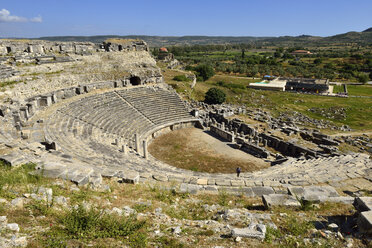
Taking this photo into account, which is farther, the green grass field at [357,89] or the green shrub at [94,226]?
the green grass field at [357,89]

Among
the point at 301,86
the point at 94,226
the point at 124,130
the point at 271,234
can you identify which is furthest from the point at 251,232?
the point at 301,86

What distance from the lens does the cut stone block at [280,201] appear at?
25.5ft

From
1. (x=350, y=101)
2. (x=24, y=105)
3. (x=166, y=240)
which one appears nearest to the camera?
(x=166, y=240)

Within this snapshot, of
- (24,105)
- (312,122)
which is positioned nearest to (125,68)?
(24,105)

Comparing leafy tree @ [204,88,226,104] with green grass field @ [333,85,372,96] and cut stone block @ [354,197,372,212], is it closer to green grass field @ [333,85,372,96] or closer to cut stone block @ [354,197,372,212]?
cut stone block @ [354,197,372,212]

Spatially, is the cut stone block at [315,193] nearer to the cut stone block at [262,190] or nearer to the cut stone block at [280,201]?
the cut stone block at [280,201]

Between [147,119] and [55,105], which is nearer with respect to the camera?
[55,105]

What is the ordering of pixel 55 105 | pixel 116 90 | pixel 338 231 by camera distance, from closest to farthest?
pixel 338 231, pixel 55 105, pixel 116 90

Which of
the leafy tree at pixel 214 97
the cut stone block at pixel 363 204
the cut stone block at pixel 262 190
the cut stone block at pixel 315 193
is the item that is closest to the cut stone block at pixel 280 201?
the cut stone block at pixel 315 193

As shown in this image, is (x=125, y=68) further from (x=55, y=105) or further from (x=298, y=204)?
(x=298, y=204)

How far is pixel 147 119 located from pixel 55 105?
8748 millimetres

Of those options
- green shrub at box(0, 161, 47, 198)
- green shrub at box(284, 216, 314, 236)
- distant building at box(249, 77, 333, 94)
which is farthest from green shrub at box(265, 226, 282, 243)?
distant building at box(249, 77, 333, 94)

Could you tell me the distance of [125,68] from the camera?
31.3 metres

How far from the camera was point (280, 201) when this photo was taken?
7965 millimetres
